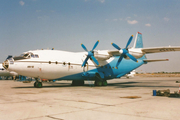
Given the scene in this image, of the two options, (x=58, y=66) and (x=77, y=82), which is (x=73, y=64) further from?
(x=77, y=82)

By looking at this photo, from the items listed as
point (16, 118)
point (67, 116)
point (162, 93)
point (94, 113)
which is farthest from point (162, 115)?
point (162, 93)

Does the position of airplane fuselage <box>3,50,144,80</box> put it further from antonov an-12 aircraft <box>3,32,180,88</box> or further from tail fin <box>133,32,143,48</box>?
tail fin <box>133,32,143,48</box>

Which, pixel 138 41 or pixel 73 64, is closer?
pixel 73 64

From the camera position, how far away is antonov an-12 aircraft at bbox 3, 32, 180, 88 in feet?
68.7

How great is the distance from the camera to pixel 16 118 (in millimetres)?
7293

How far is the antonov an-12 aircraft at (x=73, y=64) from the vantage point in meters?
20.9

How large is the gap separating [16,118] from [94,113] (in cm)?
332

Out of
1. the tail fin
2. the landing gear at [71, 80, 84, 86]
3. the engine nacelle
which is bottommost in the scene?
the landing gear at [71, 80, 84, 86]

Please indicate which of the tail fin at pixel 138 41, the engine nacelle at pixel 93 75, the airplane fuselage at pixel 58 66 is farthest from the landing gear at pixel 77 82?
the tail fin at pixel 138 41

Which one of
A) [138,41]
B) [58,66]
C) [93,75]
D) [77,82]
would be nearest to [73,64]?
[58,66]

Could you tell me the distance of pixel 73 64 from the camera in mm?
24172

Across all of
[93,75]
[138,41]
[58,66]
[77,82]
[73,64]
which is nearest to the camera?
[58,66]

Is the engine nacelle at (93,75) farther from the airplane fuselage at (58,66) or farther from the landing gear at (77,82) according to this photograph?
the landing gear at (77,82)

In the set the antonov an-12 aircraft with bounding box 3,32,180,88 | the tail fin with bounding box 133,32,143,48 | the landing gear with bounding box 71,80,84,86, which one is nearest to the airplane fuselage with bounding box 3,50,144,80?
the antonov an-12 aircraft with bounding box 3,32,180,88
